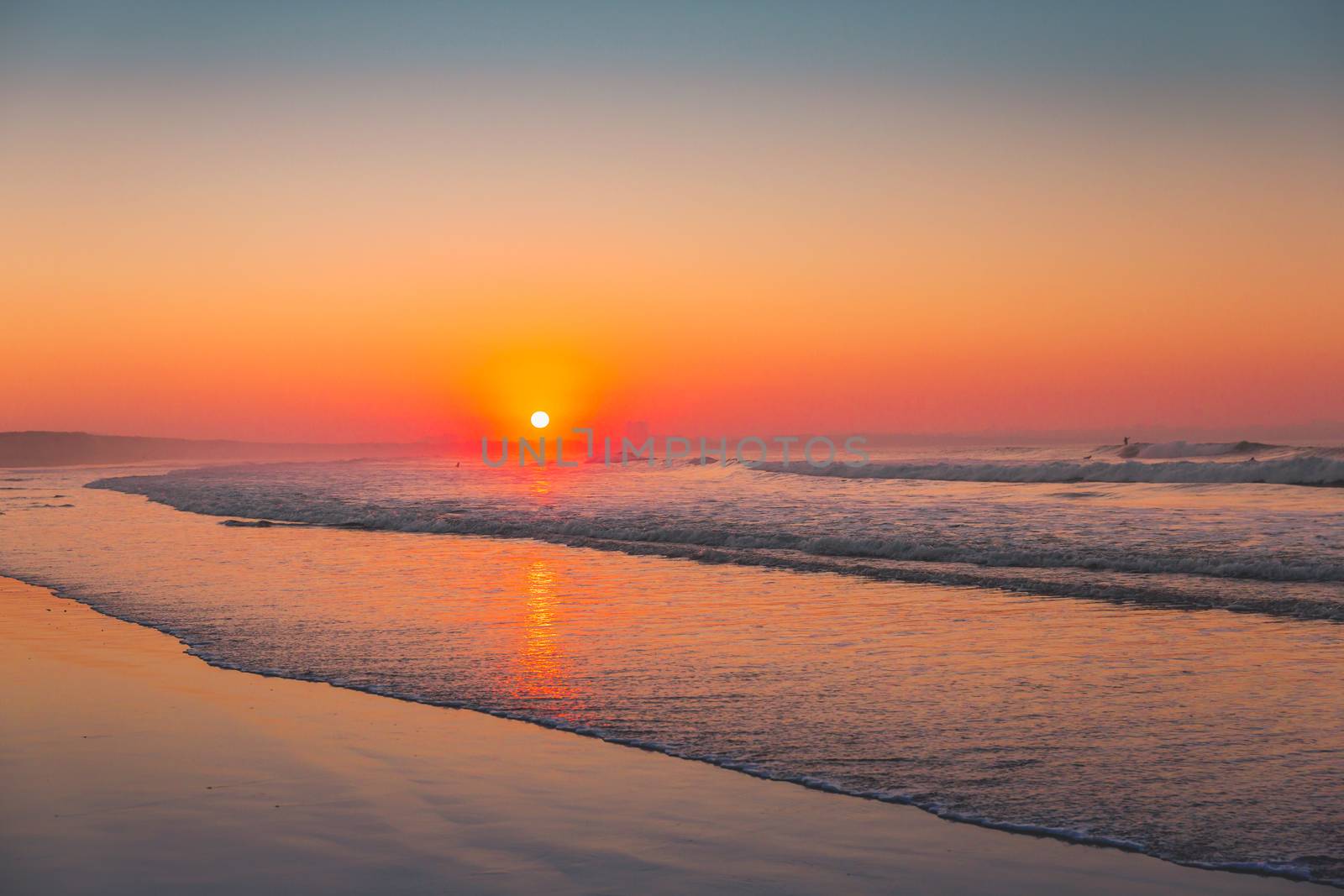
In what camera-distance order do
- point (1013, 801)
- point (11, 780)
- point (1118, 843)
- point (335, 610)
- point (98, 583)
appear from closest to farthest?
point (1118, 843)
point (1013, 801)
point (11, 780)
point (335, 610)
point (98, 583)

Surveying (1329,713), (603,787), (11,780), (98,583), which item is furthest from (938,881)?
(98,583)

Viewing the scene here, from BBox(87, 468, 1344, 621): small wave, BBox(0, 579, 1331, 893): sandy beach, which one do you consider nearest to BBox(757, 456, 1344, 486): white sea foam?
BBox(87, 468, 1344, 621): small wave

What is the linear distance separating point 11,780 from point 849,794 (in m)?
4.50

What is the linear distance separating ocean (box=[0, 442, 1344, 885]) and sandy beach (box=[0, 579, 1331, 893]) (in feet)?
1.20

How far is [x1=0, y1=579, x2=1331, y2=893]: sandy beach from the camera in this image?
452cm

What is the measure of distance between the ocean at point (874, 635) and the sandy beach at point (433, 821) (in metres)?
0.36

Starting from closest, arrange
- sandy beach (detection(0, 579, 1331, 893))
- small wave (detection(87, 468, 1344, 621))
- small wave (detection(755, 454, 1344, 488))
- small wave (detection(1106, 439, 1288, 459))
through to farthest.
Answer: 1. sandy beach (detection(0, 579, 1331, 893))
2. small wave (detection(87, 468, 1344, 621))
3. small wave (detection(755, 454, 1344, 488))
4. small wave (detection(1106, 439, 1288, 459))

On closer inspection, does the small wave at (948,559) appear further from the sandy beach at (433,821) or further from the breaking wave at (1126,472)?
the breaking wave at (1126,472)

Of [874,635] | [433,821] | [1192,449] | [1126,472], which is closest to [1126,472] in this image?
[1126,472]

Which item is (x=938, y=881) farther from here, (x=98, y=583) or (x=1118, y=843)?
(x=98, y=583)

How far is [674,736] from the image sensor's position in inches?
269

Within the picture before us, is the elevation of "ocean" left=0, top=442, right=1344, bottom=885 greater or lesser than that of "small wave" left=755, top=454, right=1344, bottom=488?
lesser

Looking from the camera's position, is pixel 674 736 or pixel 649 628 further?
pixel 649 628

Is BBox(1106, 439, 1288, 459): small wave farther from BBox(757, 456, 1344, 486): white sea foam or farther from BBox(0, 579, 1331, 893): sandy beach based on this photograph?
BBox(0, 579, 1331, 893): sandy beach
